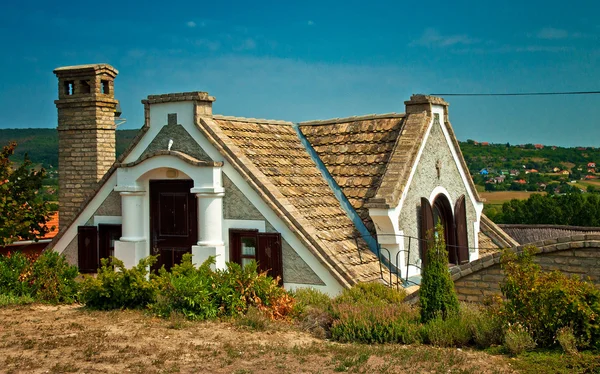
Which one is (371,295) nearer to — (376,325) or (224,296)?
(376,325)

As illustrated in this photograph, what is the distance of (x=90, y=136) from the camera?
19.2 meters

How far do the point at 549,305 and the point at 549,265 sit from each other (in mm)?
2061

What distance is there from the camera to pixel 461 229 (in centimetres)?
1847

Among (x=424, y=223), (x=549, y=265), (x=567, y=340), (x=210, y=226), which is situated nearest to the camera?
(x=567, y=340)

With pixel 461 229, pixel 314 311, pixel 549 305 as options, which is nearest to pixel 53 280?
pixel 314 311

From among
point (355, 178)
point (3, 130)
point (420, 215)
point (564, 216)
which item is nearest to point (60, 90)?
point (355, 178)

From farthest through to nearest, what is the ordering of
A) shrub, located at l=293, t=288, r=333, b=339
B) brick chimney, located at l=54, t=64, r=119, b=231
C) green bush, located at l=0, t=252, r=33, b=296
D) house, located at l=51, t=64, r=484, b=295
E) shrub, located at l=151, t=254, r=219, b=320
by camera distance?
brick chimney, located at l=54, t=64, r=119, b=231 → green bush, located at l=0, t=252, r=33, b=296 → house, located at l=51, t=64, r=484, b=295 → shrub, located at l=151, t=254, r=219, b=320 → shrub, located at l=293, t=288, r=333, b=339

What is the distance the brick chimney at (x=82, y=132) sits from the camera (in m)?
19.2

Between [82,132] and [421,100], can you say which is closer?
[421,100]

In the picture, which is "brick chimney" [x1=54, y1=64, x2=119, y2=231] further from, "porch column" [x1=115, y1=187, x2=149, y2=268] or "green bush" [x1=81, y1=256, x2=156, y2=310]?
"green bush" [x1=81, y1=256, x2=156, y2=310]

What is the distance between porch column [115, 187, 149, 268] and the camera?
16984 mm

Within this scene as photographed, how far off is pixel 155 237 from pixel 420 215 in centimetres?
617

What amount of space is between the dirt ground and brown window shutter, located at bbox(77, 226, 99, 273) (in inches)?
196

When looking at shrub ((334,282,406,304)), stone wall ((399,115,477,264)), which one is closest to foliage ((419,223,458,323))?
shrub ((334,282,406,304))
